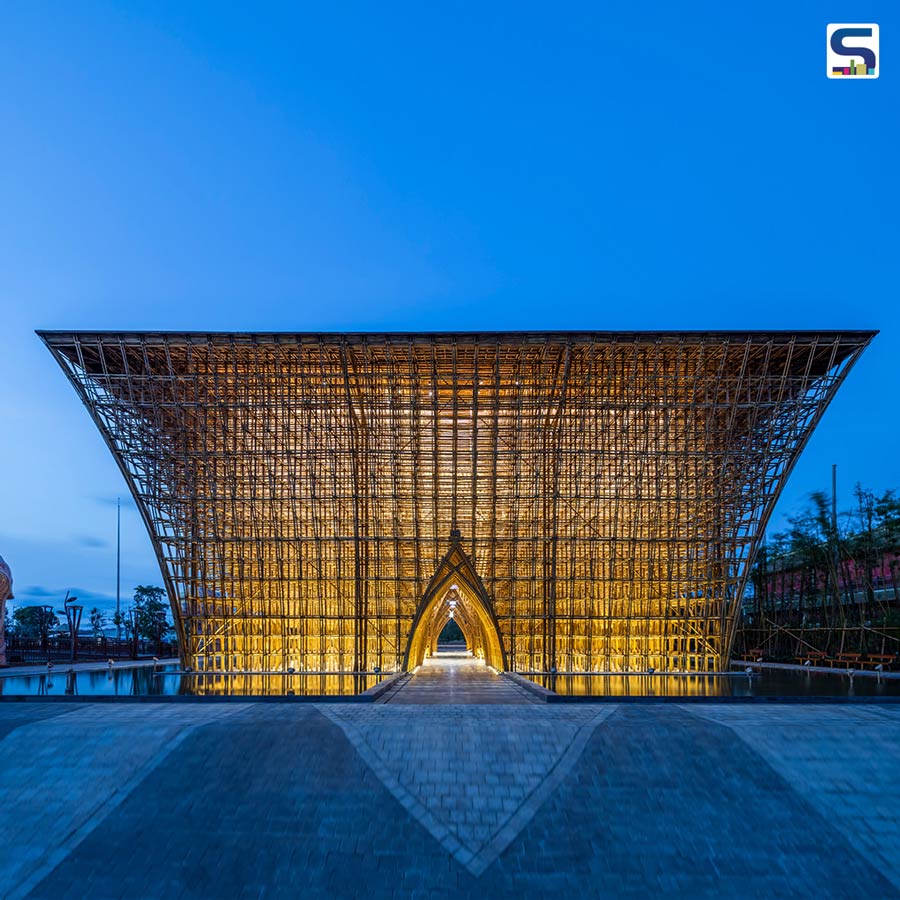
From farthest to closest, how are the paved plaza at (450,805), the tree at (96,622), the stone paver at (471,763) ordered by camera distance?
the tree at (96,622), the stone paver at (471,763), the paved plaza at (450,805)

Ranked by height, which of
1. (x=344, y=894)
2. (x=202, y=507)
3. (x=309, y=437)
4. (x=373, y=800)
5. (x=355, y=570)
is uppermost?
(x=309, y=437)

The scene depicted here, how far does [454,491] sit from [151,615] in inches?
1656

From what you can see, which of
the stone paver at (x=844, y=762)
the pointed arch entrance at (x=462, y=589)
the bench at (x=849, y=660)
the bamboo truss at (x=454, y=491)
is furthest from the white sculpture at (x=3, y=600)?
the bench at (x=849, y=660)

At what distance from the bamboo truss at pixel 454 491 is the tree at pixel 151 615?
29089mm

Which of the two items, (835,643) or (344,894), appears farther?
(835,643)

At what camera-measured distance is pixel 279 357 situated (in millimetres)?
29516

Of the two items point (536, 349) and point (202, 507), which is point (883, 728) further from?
point (202, 507)

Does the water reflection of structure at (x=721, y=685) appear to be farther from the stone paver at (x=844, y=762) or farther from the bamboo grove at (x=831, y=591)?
the bamboo grove at (x=831, y=591)

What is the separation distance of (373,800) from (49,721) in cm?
654

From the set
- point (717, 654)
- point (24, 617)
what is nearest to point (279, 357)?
point (717, 654)

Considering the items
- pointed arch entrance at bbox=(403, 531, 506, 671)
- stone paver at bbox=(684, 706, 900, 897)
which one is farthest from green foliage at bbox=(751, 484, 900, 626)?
stone paver at bbox=(684, 706, 900, 897)

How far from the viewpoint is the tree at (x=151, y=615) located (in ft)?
200

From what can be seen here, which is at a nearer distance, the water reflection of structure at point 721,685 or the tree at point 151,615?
the water reflection of structure at point 721,685

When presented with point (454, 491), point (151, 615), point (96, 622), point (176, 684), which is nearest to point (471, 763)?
point (176, 684)
